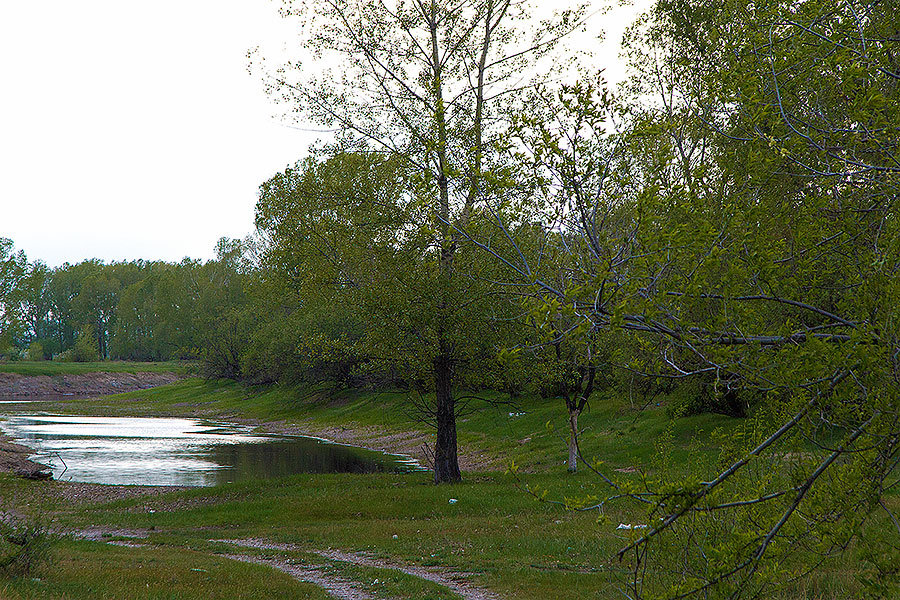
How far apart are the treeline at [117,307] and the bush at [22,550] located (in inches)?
2651

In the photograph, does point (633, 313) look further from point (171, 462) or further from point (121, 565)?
point (171, 462)

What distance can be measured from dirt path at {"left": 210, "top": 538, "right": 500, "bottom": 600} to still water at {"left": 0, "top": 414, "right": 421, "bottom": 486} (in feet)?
41.8

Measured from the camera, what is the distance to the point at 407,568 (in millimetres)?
14344

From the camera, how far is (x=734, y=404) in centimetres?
2989

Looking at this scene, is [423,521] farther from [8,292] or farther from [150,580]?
[8,292]

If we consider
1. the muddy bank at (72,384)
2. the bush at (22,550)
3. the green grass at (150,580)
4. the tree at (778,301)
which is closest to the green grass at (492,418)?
the tree at (778,301)

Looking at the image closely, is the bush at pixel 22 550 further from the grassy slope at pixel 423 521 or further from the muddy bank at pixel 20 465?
Answer: the muddy bank at pixel 20 465

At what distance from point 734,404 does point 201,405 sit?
60.8 metres

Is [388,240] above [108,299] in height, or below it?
below

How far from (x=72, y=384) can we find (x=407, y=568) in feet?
340

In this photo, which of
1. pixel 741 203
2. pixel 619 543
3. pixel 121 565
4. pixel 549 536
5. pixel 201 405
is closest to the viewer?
pixel 741 203

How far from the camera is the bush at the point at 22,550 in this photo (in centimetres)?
1094

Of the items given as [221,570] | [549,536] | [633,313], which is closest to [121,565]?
[221,570]

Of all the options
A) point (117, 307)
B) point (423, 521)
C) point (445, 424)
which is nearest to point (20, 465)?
point (445, 424)
